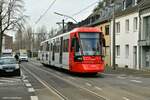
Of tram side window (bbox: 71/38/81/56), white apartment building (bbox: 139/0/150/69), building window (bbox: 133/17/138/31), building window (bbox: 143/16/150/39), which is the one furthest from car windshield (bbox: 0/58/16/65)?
building window (bbox: 133/17/138/31)

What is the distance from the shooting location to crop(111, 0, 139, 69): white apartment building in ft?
161

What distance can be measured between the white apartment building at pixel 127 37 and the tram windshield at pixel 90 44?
15.8 meters

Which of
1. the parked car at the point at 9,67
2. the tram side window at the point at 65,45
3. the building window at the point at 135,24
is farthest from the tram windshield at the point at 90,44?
the building window at the point at 135,24

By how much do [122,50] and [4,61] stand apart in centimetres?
2232

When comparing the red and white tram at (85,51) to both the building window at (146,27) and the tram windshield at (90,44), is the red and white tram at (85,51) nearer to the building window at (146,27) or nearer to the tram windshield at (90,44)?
the tram windshield at (90,44)

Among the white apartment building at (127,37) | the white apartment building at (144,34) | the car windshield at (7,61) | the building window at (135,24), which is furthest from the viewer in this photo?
the building window at (135,24)

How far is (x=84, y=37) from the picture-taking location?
3288cm

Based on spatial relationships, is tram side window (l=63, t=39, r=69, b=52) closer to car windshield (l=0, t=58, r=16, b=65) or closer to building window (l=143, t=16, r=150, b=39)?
car windshield (l=0, t=58, r=16, b=65)

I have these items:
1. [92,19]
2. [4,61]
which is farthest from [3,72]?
[92,19]

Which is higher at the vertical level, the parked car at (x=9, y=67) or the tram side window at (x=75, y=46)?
the tram side window at (x=75, y=46)

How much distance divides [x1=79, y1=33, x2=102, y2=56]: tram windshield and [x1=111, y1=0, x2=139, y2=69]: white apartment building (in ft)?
51.9

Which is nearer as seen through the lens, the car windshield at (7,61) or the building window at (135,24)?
the car windshield at (7,61)

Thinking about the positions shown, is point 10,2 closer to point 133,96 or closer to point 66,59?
point 66,59

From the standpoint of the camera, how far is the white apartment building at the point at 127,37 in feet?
161
